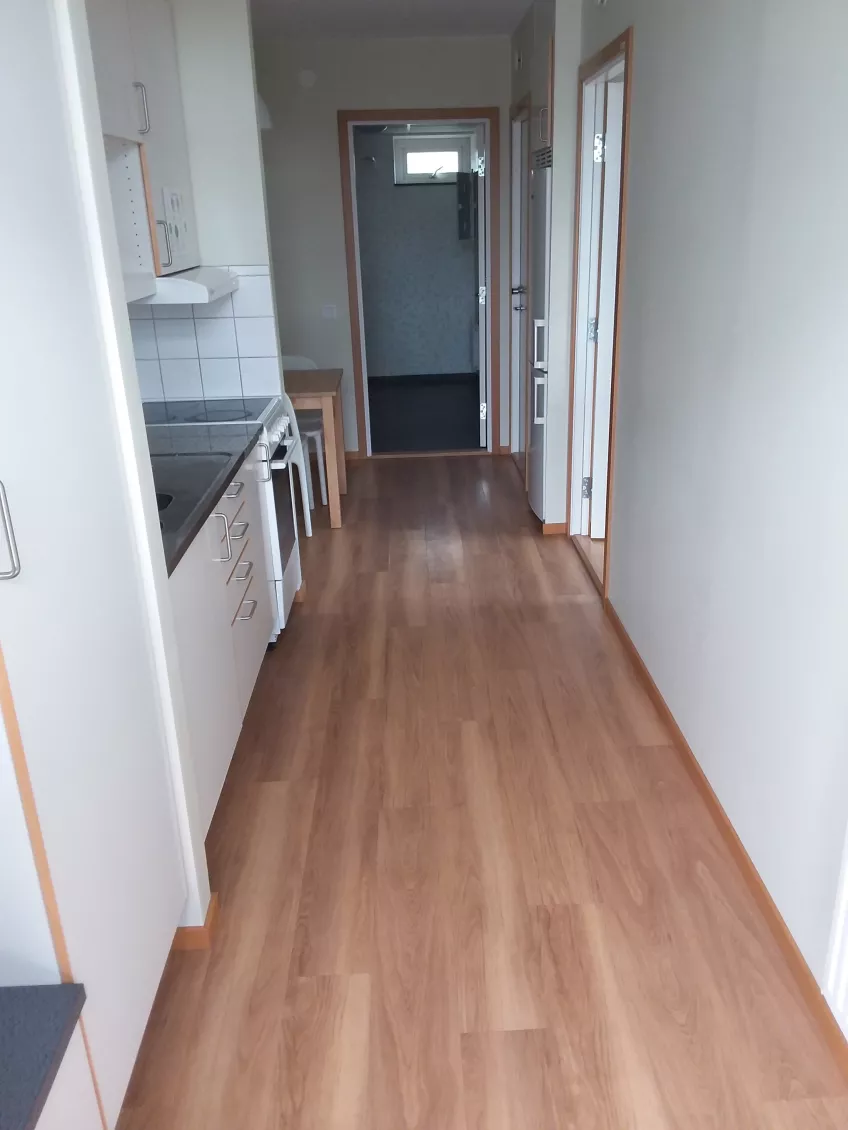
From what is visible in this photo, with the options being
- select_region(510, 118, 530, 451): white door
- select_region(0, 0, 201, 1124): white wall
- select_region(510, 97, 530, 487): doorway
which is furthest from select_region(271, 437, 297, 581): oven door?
select_region(510, 118, 530, 451): white door

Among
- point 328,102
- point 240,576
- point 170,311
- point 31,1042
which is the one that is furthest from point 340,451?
point 31,1042

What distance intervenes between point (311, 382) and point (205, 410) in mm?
1485

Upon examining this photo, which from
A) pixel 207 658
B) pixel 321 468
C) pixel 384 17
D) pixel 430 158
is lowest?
pixel 321 468

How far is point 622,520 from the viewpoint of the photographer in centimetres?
331

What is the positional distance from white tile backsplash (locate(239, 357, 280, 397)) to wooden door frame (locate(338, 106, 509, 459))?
7.23ft

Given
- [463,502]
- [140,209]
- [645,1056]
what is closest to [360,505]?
[463,502]

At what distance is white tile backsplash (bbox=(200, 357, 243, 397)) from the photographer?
370 cm

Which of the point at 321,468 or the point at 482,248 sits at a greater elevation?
the point at 482,248

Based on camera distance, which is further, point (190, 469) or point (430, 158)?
point (430, 158)

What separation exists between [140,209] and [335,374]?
2459mm

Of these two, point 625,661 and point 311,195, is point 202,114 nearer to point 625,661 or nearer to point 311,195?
point 311,195

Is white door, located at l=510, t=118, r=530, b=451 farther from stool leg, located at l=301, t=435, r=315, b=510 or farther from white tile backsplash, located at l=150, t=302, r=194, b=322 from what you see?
white tile backsplash, located at l=150, t=302, r=194, b=322

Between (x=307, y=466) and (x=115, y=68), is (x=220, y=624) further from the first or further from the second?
(x=307, y=466)

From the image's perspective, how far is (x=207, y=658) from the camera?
2.23m
